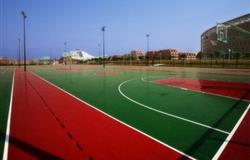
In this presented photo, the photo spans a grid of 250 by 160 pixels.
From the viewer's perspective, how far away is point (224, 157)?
471 cm

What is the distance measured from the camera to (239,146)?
5.26 meters

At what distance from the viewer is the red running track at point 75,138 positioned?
4930 mm

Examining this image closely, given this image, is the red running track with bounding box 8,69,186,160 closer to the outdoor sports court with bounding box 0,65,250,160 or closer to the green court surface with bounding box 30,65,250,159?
the outdoor sports court with bounding box 0,65,250,160

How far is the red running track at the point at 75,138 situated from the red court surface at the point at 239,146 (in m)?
1.03

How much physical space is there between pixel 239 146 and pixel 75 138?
3816 millimetres

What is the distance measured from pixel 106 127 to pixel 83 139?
102 centimetres

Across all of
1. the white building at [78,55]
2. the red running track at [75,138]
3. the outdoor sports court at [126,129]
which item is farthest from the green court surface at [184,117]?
the white building at [78,55]

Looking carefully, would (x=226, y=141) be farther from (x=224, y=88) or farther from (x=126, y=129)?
(x=224, y=88)

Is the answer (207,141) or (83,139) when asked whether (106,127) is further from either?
(207,141)

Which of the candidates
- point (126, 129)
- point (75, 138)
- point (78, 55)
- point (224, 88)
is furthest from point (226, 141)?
point (78, 55)

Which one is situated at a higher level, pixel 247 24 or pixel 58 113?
pixel 247 24

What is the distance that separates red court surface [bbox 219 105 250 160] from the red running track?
103 centimetres

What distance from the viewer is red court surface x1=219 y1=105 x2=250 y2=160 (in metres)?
4.77

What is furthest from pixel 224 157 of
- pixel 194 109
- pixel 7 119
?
pixel 7 119
